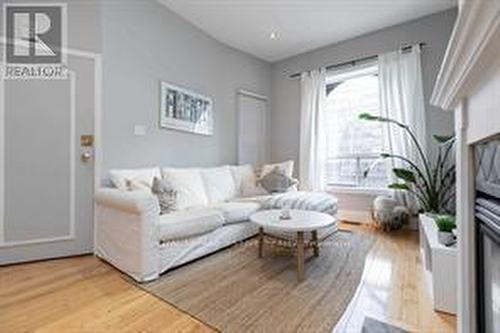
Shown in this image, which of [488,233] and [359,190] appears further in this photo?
[359,190]

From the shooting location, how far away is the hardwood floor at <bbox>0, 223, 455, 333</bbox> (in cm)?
146

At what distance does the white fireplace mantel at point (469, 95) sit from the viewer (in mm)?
606

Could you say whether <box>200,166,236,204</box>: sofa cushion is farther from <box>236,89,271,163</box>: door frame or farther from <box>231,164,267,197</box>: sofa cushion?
<box>236,89,271,163</box>: door frame

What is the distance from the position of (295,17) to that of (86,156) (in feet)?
9.56

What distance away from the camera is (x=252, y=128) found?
15.4 feet

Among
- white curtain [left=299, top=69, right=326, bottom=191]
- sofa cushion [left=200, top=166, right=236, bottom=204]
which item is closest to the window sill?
white curtain [left=299, top=69, right=326, bottom=191]

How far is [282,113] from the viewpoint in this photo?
192 inches

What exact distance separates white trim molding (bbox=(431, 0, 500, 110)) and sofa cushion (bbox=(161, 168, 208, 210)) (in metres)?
2.32

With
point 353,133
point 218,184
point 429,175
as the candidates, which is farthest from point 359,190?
point 218,184

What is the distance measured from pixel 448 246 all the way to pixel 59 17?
3627 millimetres

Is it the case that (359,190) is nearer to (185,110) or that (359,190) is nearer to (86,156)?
(185,110)

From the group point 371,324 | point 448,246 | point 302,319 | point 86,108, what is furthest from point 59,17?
point 448,246

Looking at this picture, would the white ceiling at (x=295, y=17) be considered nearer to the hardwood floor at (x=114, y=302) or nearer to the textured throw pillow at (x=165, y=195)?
the textured throw pillow at (x=165, y=195)

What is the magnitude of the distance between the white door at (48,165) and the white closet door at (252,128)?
2283mm
